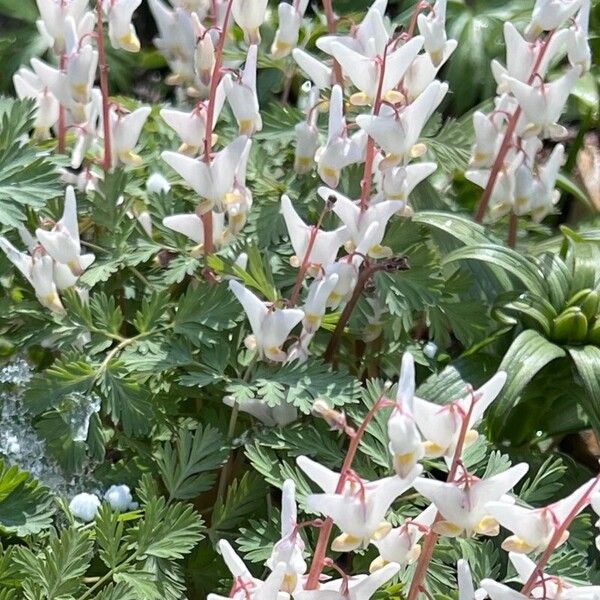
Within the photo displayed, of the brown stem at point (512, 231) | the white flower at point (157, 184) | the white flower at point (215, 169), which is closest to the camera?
the white flower at point (215, 169)

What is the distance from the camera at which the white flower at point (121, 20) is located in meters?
2.18

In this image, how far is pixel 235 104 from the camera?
2088 millimetres

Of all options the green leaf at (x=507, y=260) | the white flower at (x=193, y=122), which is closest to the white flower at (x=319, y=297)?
the white flower at (x=193, y=122)

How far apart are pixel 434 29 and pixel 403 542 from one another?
1.12m

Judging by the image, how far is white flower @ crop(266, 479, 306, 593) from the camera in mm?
1442

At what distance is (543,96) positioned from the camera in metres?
2.28

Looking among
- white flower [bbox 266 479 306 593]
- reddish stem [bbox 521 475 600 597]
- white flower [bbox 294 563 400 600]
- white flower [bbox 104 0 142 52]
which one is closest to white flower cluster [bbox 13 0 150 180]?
white flower [bbox 104 0 142 52]

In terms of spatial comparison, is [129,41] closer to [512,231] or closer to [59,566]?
[512,231]

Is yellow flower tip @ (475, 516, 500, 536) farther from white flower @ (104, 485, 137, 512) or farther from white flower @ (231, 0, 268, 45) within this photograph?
white flower @ (231, 0, 268, 45)

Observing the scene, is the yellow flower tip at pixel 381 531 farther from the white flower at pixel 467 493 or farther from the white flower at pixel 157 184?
the white flower at pixel 157 184

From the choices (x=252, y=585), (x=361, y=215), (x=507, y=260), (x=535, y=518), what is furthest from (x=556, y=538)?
(x=507, y=260)

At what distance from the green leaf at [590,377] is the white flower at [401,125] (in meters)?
0.59

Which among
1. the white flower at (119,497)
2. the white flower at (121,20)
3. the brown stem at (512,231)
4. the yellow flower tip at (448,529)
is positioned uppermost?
the white flower at (121,20)

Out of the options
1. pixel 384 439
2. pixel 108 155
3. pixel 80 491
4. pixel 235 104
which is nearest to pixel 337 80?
pixel 235 104
